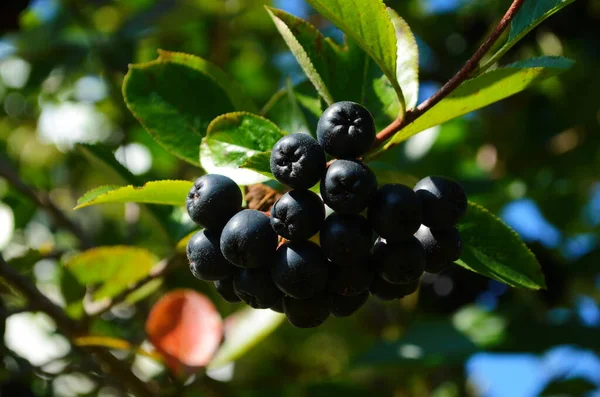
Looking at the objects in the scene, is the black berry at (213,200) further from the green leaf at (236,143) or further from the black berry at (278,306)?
the black berry at (278,306)

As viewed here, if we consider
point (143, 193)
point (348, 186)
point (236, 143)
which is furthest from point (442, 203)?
point (143, 193)

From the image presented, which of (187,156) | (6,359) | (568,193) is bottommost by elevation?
(6,359)

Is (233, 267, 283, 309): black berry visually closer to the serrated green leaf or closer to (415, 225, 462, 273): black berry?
(415, 225, 462, 273): black berry

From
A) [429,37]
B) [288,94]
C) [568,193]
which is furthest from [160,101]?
[429,37]

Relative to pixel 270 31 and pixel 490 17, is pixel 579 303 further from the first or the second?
pixel 270 31

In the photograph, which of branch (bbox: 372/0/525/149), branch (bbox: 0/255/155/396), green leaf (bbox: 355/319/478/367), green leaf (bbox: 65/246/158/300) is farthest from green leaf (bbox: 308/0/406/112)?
green leaf (bbox: 355/319/478/367)

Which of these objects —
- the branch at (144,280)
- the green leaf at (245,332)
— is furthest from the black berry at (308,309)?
the green leaf at (245,332)
